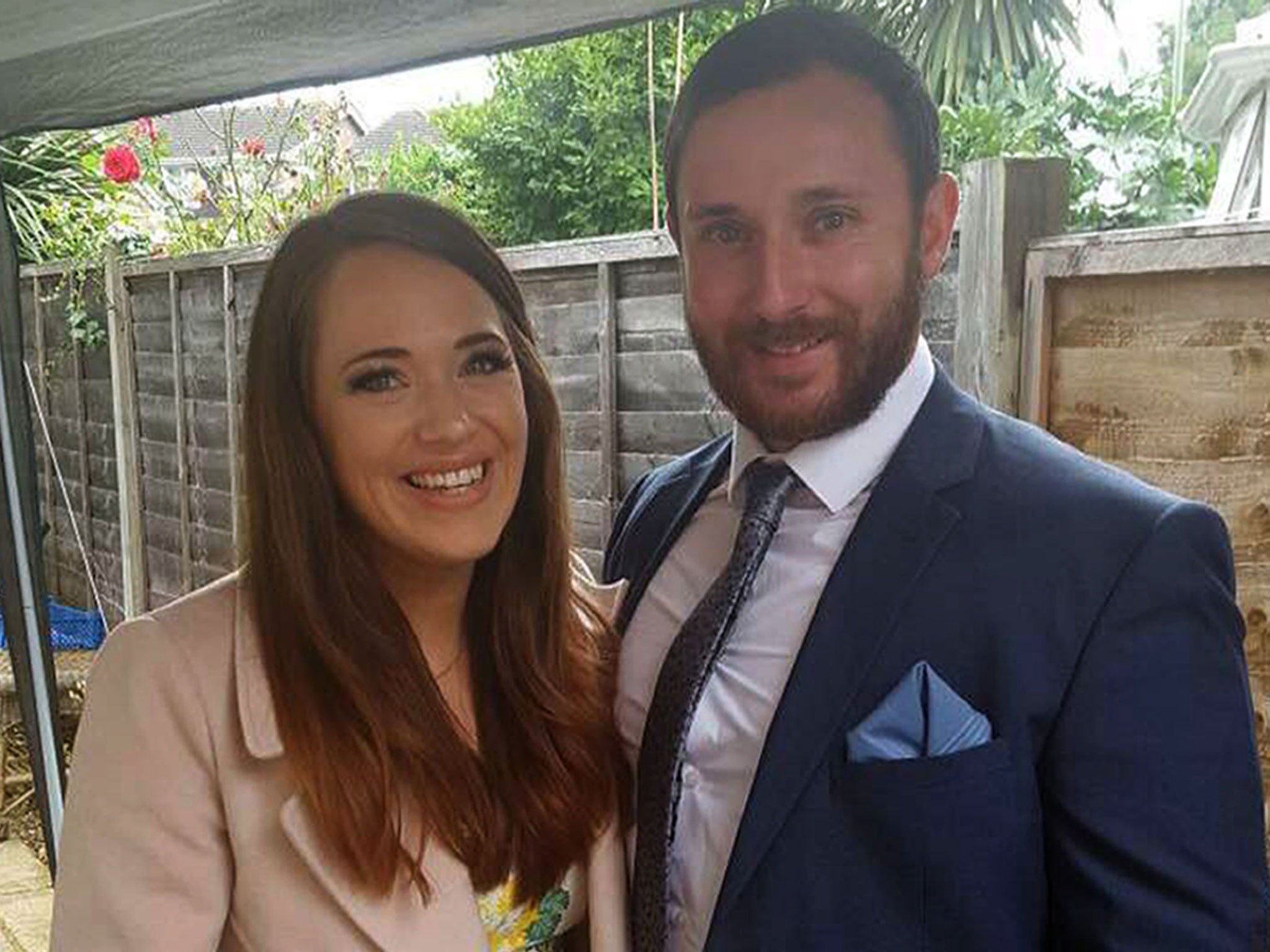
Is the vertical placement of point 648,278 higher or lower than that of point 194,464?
higher

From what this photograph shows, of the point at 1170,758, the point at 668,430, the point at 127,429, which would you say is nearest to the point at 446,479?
the point at 1170,758

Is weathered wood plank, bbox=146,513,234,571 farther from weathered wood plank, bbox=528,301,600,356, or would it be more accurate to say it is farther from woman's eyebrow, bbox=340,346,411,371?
woman's eyebrow, bbox=340,346,411,371

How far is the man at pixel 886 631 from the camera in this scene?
107cm

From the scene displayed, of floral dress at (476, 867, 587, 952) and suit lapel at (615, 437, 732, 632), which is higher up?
suit lapel at (615, 437, 732, 632)

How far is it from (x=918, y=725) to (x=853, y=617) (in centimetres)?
12

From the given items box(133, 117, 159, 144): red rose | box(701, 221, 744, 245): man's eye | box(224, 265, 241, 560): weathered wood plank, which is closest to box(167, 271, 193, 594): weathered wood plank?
box(224, 265, 241, 560): weathered wood plank

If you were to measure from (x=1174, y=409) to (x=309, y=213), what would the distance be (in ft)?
3.65

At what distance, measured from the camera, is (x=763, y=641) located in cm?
129

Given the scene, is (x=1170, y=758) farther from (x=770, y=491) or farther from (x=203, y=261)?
(x=203, y=261)

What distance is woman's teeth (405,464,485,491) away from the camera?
50.8 inches

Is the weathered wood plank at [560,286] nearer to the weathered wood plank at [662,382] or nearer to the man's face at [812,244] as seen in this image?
the weathered wood plank at [662,382]

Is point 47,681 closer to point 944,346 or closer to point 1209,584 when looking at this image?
point 944,346

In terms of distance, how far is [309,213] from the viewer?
1377mm

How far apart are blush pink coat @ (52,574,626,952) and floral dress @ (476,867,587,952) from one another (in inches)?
1.7
